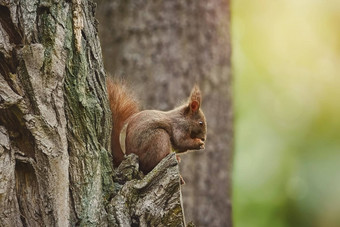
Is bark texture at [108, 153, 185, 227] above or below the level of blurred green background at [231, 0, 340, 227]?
below

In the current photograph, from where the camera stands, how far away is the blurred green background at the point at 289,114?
919 centimetres

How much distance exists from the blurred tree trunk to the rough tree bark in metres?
1.70

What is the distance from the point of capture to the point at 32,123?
2406mm

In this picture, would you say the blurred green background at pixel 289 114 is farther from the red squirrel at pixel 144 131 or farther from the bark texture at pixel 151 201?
the bark texture at pixel 151 201

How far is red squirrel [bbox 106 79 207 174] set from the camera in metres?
2.82

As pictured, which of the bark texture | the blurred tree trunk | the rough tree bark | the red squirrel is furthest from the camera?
the blurred tree trunk

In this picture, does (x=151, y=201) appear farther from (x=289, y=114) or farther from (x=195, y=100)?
(x=289, y=114)

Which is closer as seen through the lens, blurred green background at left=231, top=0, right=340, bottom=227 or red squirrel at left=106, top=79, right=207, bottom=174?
red squirrel at left=106, top=79, right=207, bottom=174

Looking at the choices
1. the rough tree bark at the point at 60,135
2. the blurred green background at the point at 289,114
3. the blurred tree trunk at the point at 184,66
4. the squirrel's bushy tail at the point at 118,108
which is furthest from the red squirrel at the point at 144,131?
the blurred green background at the point at 289,114

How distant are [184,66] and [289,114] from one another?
571 cm

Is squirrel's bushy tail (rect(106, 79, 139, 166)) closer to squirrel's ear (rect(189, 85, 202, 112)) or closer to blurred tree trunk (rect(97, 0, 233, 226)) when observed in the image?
squirrel's ear (rect(189, 85, 202, 112))

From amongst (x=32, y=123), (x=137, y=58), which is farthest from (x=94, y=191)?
(x=137, y=58)

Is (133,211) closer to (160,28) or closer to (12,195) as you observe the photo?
(12,195)

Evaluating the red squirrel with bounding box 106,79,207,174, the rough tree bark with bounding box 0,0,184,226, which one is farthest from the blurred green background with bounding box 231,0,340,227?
the rough tree bark with bounding box 0,0,184,226
